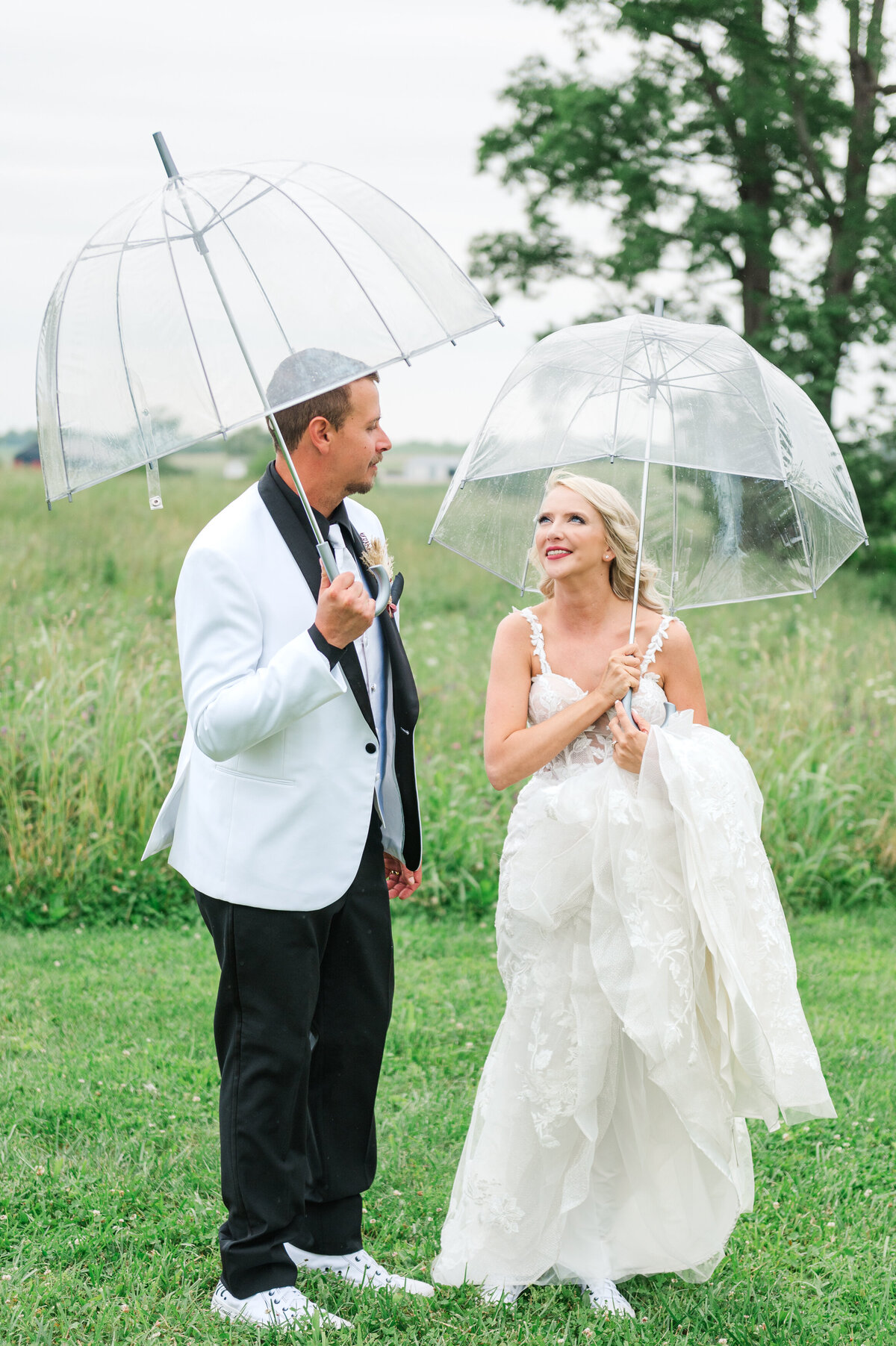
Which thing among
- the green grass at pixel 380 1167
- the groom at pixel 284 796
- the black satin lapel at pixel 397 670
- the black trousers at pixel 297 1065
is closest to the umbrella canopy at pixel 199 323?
the groom at pixel 284 796

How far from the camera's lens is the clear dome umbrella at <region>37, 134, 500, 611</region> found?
2592mm

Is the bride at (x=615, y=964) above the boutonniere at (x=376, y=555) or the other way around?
the other way around

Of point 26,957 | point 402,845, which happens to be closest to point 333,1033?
point 402,845

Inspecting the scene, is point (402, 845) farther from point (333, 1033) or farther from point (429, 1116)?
point (429, 1116)

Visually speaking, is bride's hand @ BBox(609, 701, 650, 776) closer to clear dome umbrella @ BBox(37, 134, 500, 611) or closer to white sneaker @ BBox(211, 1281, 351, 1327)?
clear dome umbrella @ BBox(37, 134, 500, 611)

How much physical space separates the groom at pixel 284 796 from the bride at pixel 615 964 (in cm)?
34

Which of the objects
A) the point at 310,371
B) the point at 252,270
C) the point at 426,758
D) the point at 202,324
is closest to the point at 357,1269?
the point at 310,371

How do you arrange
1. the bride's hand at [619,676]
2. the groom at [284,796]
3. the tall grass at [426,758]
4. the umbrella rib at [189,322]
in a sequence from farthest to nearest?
1. the tall grass at [426,758]
2. the bride's hand at [619,676]
3. the groom at [284,796]
4. the umbrella rib at [189,322]

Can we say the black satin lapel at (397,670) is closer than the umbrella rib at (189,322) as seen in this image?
No

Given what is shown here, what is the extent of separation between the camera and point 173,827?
10.7 feet

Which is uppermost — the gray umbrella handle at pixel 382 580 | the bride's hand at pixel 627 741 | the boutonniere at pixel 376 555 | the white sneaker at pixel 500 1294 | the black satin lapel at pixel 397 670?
the boutonniere at pixel 376 555

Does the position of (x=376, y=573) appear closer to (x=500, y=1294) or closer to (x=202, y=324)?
(x=202, y=324)

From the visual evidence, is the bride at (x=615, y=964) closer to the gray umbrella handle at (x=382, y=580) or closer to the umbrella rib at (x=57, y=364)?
the gray umbrella handle at (x=382, y=580)

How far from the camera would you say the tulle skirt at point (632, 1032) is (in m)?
3.04
